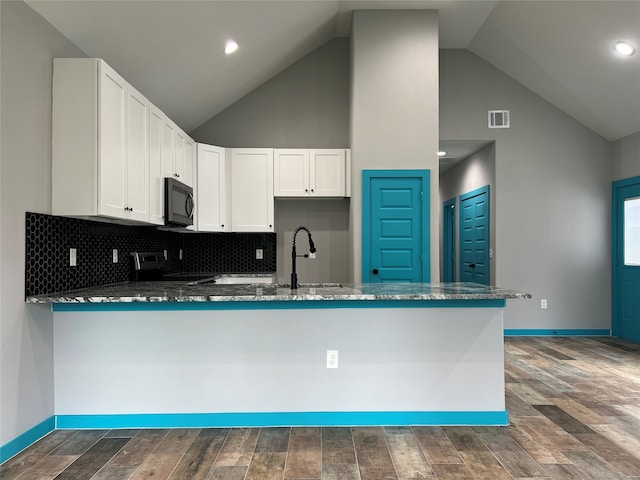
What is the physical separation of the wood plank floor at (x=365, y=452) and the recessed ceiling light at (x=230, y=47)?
3.26m

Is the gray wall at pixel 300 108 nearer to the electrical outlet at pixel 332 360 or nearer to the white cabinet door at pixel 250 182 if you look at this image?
the white cabinet door at pixel 250 182

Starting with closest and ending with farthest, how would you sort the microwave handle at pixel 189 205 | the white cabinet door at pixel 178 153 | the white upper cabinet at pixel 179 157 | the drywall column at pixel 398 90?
the white upper cabinet at pixel 179 157 → the white cabinet door at pixel 178 153 → the microwave handle at pixel 189 205 → the drywall column at pixel 398 90

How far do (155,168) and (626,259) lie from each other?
557 centimetres

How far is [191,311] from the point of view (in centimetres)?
276

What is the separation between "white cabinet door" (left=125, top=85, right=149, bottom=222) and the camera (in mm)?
3018

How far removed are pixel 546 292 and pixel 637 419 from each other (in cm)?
290

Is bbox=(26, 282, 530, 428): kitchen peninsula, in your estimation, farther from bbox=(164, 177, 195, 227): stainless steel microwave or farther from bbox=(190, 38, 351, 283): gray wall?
bbox=(190, 38, 351, 283): gray wall

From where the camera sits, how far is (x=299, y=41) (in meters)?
4.84

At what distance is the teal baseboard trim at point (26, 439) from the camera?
231 cm

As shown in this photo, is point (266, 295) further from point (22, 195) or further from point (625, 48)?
point (625, 48)

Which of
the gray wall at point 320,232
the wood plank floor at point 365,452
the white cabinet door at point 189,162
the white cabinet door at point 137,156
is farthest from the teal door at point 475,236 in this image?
the white cabinet door at point 137,156

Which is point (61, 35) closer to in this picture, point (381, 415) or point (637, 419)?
point (381, 415)

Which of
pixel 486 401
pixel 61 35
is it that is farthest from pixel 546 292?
pixel 61 35

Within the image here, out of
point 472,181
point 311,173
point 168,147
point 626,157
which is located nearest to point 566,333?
point 626,157
